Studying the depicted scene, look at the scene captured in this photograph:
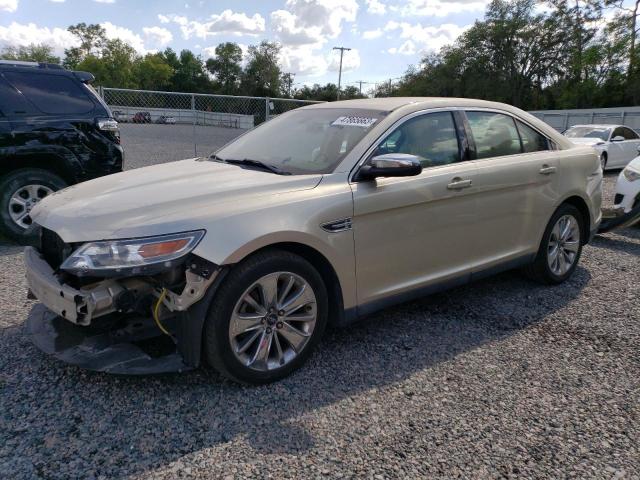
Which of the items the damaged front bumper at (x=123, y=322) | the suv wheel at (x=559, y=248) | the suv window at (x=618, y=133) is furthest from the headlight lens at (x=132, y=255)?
the suv window at (x=618, y=133)

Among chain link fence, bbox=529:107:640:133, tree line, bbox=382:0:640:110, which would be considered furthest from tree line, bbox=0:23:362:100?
chain link fence, bbox=529:107:640:133

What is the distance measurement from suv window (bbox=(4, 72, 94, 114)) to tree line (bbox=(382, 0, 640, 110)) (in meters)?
40.6

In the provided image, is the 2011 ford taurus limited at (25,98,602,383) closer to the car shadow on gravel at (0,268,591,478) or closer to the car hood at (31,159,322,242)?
the car hood at (31,159,322,242)

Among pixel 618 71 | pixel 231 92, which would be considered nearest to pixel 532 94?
pixel 618 71

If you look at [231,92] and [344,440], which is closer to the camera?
[344,440]

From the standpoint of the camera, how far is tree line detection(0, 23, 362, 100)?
83.4 m

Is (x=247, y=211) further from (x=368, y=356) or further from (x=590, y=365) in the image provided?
(x=590, y=365)

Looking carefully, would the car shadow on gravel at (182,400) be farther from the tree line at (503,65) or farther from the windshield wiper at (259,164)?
the tree line at (503,65)

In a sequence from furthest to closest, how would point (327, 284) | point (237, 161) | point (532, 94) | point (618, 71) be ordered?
Result: point (532, 94) → point (618, 71) → point (237, 161) → point (327, 284)

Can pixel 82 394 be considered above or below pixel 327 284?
below

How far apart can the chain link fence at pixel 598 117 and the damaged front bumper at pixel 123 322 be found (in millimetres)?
26047

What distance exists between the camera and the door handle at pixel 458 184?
12.1 ft

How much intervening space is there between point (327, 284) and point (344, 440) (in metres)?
0.97

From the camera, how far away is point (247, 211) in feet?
9.26
